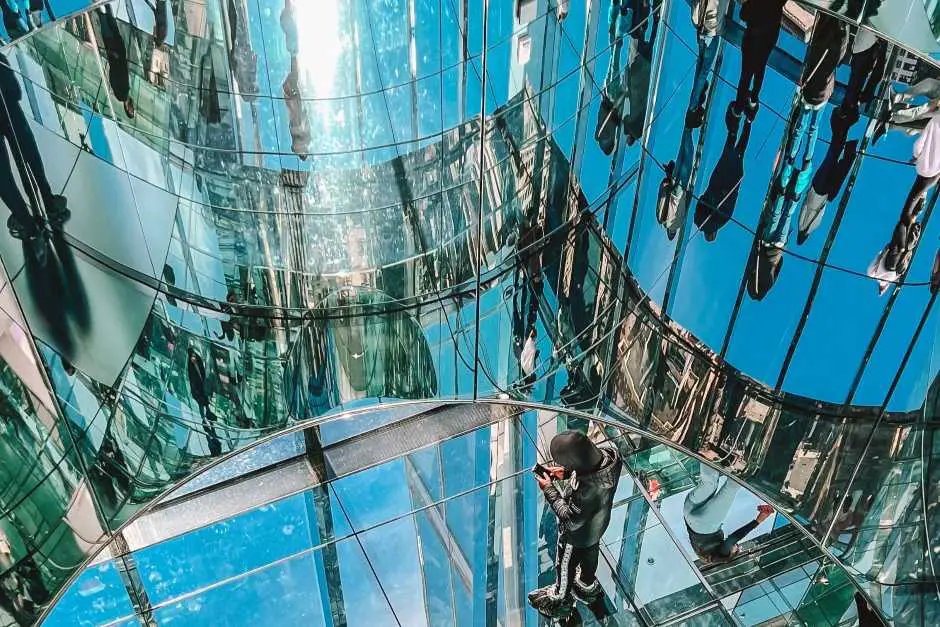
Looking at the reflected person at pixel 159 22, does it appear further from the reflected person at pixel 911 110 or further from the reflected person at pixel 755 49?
the reflected person at pixel 911 110

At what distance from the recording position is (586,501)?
3648 millimetres

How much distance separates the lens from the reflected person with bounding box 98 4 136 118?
299 cm

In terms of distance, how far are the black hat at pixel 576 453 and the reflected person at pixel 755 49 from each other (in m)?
1.21

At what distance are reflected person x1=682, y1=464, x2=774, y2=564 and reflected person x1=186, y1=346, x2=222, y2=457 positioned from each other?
1.91 meters

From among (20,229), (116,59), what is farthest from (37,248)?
(116,59)

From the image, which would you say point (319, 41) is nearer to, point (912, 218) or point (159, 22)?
point (159, 22)

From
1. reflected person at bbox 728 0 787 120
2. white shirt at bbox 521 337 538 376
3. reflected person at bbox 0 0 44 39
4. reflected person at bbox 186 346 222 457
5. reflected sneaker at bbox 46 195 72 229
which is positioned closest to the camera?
reflected person at bbox 0 0 44 39

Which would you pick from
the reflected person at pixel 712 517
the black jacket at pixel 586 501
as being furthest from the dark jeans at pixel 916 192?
the reflected person at pixel 712 517

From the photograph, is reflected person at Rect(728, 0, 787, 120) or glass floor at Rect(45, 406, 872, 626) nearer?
reflected person at Rect(728, 0, 787, 120)

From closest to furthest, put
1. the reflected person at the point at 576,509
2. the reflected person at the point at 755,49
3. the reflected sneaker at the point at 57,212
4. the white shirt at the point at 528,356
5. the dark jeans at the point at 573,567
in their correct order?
the reflected person at the point at 755,49 < the reflected sneaker at the point at 57,212 < the reflected person at the point at 576,509 < the dark jeans at the point at 573,567 < the white shirt at the point at 528,356

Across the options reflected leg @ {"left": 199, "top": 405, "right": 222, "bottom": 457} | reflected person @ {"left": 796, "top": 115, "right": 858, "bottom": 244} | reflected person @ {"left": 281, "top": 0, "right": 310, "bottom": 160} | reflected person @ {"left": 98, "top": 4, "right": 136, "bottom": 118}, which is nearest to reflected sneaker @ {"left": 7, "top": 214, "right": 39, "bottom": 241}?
reflected person @ {"left": 98, "top": 4, "right": 136, "bottom": 118}

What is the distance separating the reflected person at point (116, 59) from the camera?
299 centimetres

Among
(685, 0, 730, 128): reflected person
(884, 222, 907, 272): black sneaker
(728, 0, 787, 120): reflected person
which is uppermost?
(685, 0, 730, 128): reflected person

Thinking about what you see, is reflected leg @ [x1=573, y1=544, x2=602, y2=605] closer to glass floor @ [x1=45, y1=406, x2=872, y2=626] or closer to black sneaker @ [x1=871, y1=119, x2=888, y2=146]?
glass floor @ [x1=45, y1=406, x2=872, y2=626]
